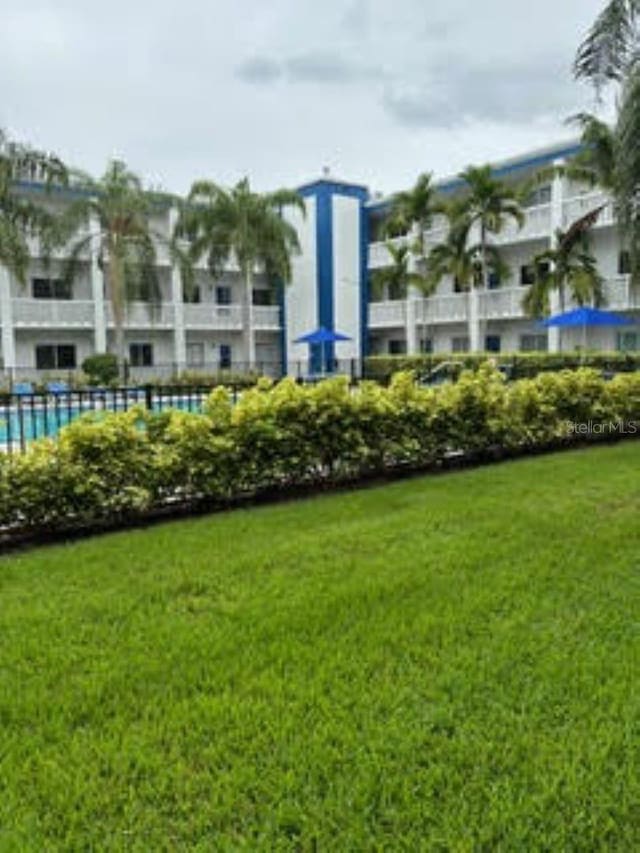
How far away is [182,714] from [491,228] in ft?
90.8

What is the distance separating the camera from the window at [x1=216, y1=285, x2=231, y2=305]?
127 feet

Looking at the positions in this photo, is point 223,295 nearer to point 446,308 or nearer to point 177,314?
point 177,314

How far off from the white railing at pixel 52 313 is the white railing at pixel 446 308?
1511 cm

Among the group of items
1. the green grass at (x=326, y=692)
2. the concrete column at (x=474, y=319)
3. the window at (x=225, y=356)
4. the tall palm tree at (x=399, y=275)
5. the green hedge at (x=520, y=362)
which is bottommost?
the green grass at (x=326, y=692)

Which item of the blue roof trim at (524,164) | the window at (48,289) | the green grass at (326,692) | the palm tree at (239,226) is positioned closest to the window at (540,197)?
the blue roof trim at (524,164)

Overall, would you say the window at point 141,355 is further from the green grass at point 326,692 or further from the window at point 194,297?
the green grass at point 326,692

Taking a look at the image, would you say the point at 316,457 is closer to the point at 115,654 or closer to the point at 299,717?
the point at 115,654

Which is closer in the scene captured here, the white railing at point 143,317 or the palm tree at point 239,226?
the palm tree at point 239,226

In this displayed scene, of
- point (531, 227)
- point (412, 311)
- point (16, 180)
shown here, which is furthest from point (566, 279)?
point (16, 180)

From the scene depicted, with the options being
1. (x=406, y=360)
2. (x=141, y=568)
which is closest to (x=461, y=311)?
(x=406, y=360)

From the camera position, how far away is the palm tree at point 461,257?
2924 cm

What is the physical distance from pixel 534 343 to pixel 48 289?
2151cm

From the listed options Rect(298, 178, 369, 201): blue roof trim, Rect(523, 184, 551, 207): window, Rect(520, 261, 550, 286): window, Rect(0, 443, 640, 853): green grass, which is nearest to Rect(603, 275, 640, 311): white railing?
Rect(520, 261, 550, 286): window

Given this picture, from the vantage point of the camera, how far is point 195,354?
37844 millimetres
